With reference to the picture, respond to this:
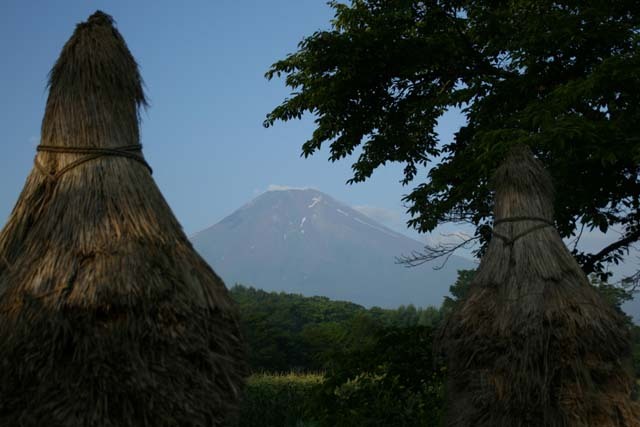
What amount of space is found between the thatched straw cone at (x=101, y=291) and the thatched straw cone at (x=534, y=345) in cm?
251

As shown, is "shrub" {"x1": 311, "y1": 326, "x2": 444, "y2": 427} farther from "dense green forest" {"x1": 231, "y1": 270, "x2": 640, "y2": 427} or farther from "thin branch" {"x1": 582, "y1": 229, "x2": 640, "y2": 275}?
"thin branch" {"x1": 582, "y1": 229, "x2": 640, "y2": 275}

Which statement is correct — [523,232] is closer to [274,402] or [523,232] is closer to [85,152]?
[85,152]

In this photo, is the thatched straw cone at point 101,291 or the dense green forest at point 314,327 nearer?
the thatched straw cone at point 101,291

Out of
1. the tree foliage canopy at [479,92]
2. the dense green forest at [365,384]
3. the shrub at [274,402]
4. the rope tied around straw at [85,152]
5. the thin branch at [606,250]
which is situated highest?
the tree foliage canopy at [479,92]

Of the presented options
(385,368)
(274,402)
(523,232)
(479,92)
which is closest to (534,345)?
(523,232)

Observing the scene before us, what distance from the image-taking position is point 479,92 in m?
11.4

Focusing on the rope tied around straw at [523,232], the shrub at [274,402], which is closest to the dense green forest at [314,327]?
the rope tied around straw at [523,232]

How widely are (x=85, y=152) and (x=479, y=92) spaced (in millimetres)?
8708

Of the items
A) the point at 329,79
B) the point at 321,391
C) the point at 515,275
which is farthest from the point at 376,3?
the point at 515,275

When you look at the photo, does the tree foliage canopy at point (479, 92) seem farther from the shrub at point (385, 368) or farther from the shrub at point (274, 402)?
the shrub at point (274, 402)

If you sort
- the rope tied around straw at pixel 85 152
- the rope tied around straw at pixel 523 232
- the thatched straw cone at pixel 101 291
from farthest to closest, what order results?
the rope tied around straw at pixel 523 232, the rope tied around straw at pixel 85 152, the thatched straw cone at pixel 101 291

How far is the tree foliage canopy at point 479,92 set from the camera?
920 cm

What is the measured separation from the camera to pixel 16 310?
3643 millimetres

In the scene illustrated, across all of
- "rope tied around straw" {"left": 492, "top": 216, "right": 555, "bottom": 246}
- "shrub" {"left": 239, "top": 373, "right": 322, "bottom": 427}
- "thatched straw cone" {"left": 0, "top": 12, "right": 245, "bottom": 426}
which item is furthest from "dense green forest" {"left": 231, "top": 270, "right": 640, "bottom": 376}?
"shrub" {"left": 239, "top": 373, "right": 322, "bottom": 427}
